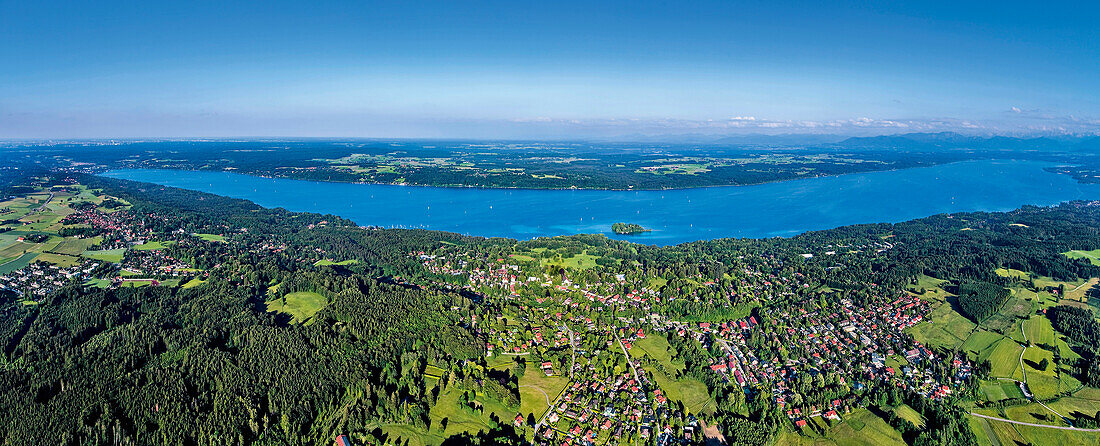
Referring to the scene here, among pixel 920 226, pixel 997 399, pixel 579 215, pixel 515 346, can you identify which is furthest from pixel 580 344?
pixel 920 226

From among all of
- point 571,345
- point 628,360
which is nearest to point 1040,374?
point 628,360

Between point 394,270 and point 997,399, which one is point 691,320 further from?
point 394,270

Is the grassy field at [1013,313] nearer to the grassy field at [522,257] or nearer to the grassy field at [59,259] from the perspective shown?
the grassy field at [522,257]

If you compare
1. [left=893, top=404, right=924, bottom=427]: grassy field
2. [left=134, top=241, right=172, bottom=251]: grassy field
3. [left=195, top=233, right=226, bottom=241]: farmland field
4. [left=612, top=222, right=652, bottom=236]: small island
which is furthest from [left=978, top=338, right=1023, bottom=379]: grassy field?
[left=195, top=233, right=226, bottom=241]: farmland field

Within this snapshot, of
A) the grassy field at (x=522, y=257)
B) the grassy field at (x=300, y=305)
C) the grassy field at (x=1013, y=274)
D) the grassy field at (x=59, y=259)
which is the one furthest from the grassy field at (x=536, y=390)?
the grassy field at (x=59, y=259)

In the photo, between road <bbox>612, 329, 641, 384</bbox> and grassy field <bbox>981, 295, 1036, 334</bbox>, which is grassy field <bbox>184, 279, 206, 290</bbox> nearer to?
road <bbox>612, 329, 641, 384</bbox>

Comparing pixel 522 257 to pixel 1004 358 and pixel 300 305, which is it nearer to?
pixel 300 305
